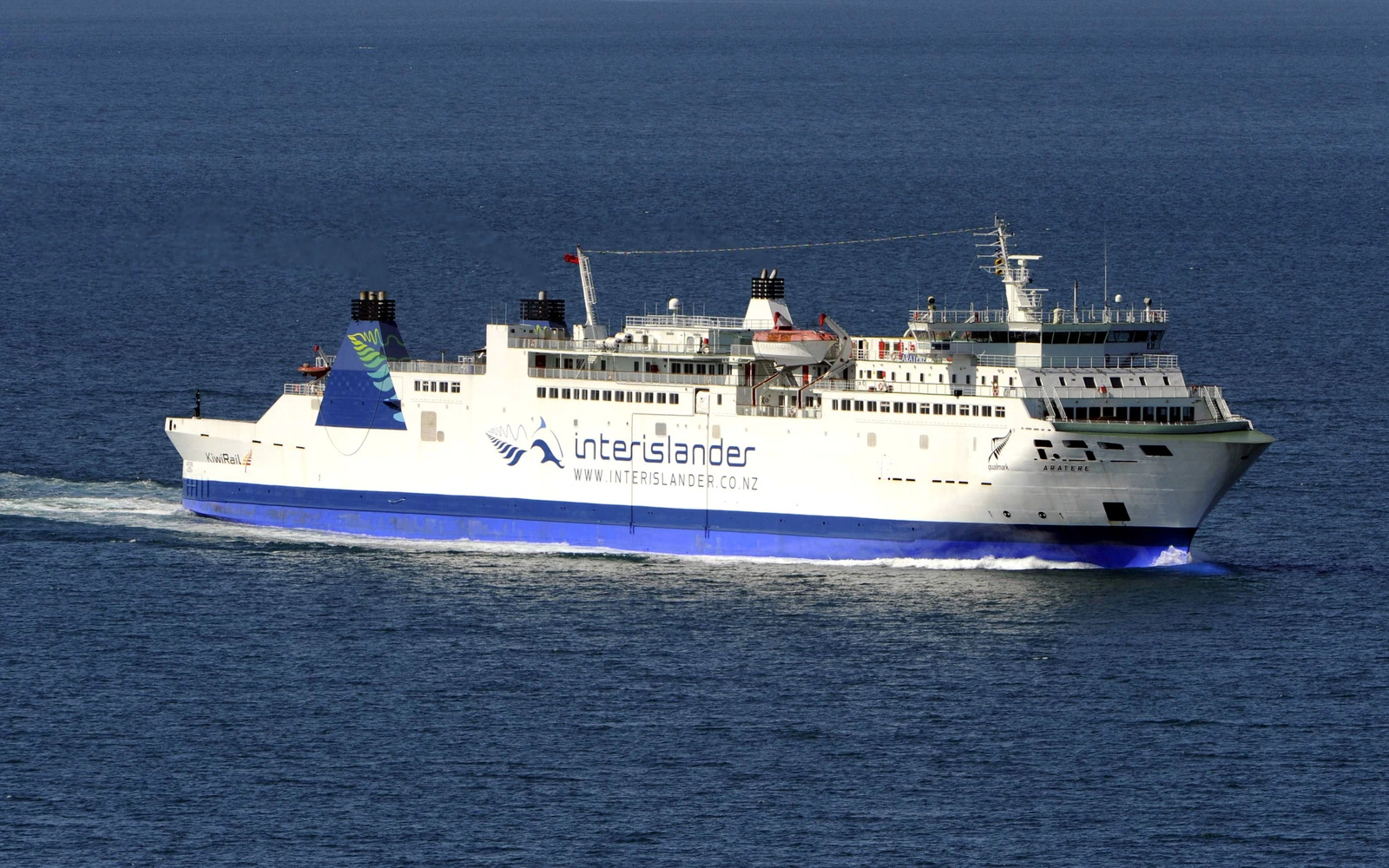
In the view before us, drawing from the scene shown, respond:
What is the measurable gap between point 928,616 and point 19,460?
1605 inches

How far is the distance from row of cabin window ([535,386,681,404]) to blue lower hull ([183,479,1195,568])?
3.79 m

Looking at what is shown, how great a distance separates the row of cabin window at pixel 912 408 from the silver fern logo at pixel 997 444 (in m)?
0.70

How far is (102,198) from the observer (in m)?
174

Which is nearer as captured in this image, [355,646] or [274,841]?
[274,841]

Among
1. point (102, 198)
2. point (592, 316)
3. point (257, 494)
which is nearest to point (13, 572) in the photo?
point (257, 494)

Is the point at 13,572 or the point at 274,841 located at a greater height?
the point at 13,572

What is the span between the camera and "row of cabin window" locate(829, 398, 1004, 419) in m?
84.3

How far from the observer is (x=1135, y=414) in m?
84.2

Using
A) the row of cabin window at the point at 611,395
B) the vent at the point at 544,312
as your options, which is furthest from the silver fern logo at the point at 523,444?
the vent at the point at 544,312

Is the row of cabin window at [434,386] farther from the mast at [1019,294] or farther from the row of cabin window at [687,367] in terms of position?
the mast at [1019,294]

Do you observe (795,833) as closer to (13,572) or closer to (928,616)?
(928,616)

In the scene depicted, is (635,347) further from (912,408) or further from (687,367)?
(912,408)

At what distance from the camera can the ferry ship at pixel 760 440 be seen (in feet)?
275

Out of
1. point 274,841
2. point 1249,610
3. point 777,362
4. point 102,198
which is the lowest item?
point 274,841
